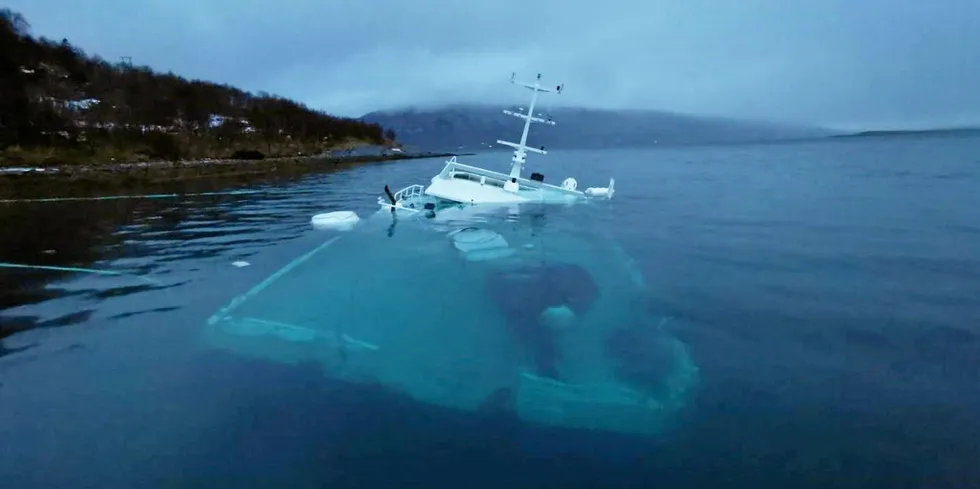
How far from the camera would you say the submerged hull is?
32.4ft

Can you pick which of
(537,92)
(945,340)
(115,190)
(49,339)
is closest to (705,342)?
(945,340)

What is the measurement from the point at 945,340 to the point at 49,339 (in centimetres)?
1962

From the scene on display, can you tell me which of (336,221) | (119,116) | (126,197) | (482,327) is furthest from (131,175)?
(482,327)

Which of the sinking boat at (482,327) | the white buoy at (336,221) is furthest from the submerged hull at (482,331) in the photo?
the white buoy at (336,221)

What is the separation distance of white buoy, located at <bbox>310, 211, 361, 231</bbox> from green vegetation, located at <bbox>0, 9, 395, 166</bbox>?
1705 inches

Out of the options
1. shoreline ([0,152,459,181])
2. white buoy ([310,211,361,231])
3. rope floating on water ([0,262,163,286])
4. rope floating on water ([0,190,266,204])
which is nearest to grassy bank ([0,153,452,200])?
shoreline ([0,152,459,181])

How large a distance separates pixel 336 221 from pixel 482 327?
15.8 m

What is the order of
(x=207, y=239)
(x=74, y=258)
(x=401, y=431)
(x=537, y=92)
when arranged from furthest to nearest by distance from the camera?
(x=537, y=92)
(x=207, y=239)
(x=74, y=258)
(x=401, y=431)

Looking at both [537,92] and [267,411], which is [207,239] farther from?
[537,92]

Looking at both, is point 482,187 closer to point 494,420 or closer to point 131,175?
point 494,420

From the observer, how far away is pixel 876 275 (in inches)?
727

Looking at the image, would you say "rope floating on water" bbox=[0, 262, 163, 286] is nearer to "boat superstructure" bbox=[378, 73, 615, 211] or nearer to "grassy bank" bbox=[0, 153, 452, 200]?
"boat superstructure" bbox=[378, 73, 615, 211]

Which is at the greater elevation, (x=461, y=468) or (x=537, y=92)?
(x=537, y=92)

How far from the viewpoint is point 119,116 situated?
2931 inches
